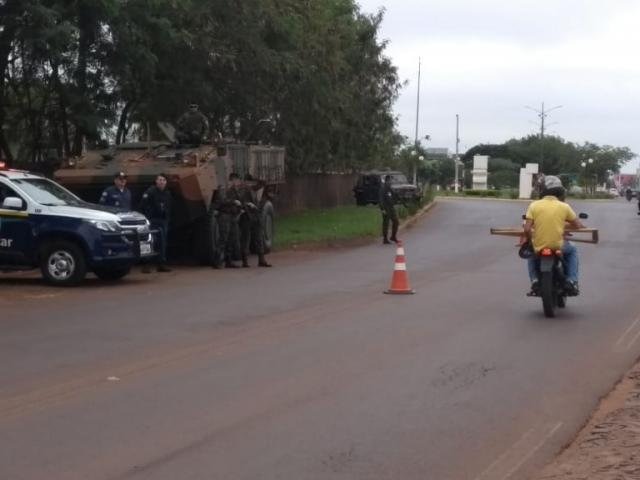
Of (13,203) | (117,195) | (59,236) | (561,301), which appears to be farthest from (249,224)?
(561,301)

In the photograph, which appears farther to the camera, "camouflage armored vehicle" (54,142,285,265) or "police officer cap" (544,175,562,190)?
"camouflage armored vehicle" (54,142,285,265)

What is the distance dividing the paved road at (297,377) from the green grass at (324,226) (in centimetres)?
1007

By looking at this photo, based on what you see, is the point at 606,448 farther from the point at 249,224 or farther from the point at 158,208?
the point at 249,224

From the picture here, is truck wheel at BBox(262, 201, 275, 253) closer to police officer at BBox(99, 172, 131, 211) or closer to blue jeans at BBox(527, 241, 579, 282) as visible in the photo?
police officer at BBox(99, 172, 131, 211)

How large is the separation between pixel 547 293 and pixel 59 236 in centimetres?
809

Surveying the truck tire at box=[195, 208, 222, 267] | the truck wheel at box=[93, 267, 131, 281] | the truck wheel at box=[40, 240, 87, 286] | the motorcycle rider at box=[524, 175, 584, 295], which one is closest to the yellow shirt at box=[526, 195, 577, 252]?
the motorcycle rider at box=[524, 175, 584, 295]

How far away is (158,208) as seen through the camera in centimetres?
2012

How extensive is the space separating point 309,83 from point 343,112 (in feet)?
17.4

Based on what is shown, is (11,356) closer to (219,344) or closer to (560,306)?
(219,344)

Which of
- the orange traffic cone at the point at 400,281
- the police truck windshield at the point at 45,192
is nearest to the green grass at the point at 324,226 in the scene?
the police truck windshield at the point at 45,192

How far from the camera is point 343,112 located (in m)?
36.5

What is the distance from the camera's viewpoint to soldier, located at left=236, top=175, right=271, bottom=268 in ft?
72.4

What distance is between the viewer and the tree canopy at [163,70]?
23.5 metres

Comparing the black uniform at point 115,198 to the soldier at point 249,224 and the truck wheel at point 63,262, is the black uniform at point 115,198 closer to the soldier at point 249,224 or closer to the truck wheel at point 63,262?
the truck wheel at point 63,262
